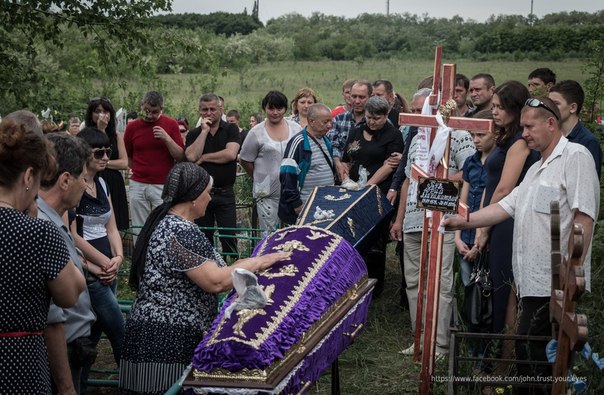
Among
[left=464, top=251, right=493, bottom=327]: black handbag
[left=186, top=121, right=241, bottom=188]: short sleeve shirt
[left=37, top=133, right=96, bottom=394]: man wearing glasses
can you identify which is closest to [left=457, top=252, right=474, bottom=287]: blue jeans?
[left=464, top=251, right=493, bottom=327]: black handbag

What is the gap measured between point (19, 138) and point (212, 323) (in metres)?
1.55

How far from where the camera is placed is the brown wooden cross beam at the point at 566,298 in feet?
11.8

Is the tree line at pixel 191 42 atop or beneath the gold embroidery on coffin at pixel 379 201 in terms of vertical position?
atop

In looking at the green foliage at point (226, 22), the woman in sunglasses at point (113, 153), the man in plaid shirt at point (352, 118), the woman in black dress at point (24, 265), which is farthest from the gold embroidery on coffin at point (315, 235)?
the green foliage at point (226, 22)

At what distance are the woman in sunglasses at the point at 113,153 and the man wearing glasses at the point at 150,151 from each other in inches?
15.5

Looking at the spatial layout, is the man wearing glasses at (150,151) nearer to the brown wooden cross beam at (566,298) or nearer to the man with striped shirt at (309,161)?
the man with striped shirt at (309,161)

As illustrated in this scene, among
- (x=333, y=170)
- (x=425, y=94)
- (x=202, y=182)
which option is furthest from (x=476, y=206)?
(x=202, y=182)

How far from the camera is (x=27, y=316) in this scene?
11.5 feet

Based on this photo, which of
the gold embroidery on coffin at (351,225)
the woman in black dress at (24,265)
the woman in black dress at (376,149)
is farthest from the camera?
the woman in black dress at (376,149)

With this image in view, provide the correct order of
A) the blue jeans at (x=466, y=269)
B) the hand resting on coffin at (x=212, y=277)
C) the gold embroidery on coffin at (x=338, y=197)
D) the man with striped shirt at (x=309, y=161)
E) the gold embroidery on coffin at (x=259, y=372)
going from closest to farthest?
the gold embroidery on coffin at (x=259, y=372), the hand resting on coffin at (x=212, y=277), the blue jeans at (x=466, y=269), the gold embroidery on coffin at (x=338, y=197), the man with striped shirt at (x=309, y=161)

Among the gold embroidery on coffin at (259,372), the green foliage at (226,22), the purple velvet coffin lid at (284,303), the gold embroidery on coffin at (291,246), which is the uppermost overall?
the green foliage at (226,22)

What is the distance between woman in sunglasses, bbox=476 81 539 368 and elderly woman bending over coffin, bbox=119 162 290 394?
193 cm

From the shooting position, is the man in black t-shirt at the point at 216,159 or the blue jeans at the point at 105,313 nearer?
the blue jeans at the point at 105,313

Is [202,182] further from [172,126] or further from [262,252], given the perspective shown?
[172,126]
